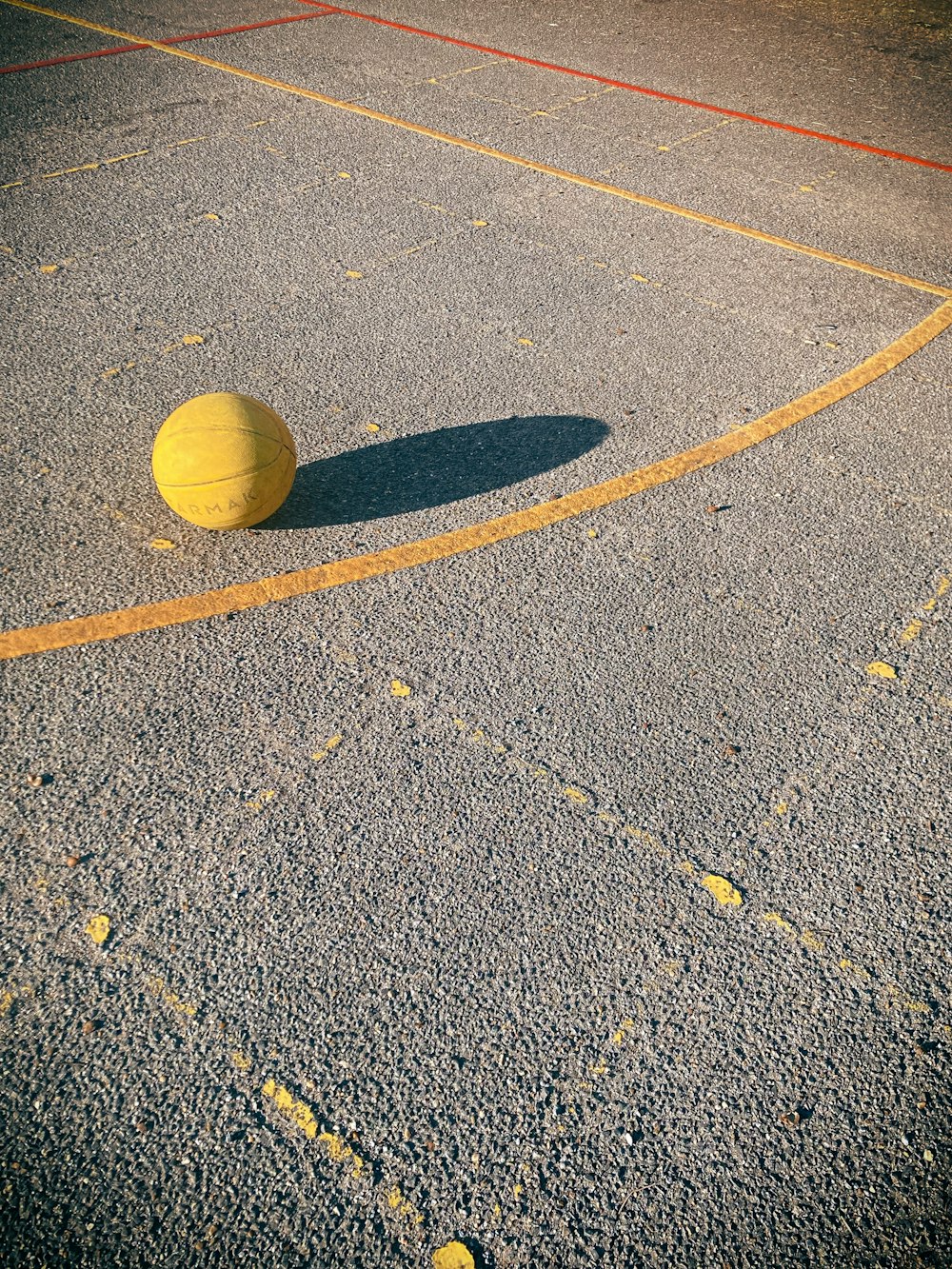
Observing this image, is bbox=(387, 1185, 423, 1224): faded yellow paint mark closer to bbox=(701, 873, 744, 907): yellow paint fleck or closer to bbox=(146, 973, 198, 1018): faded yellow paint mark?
bbox=(146, 973, 198, 1018): faded yellow paint mark

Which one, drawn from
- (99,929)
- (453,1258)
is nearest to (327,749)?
(99,929)

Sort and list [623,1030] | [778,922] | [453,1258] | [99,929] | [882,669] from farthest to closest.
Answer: [882,669] < [778,922] < [99,929] < [623,1030] < [453,1258]

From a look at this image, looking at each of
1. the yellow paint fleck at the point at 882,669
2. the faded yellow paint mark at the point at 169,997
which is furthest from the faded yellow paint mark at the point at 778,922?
the faded yellow paint mark at the point at 169,997

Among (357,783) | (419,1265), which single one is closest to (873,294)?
(357,783)

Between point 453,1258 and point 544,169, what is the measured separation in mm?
8222

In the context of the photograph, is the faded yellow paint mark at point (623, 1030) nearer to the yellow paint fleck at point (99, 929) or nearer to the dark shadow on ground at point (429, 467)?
the yellow paint fleck at point (99, 929)

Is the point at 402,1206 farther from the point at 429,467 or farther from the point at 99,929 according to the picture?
the point at 429,467

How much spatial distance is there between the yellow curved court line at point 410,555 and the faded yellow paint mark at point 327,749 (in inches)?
34.1

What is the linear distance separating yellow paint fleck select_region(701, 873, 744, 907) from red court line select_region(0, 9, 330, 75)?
35.7 ft

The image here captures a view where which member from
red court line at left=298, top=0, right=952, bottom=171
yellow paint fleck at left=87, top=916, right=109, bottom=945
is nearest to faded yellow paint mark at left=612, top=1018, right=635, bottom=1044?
yellow paint fleck at left=87, top=916, right=109, bottom=945

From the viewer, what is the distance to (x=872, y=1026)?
9.93 feet

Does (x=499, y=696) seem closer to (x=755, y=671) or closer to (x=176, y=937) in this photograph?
(x=755, y=671)

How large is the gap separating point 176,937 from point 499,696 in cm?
149

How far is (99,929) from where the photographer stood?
10.4ft
